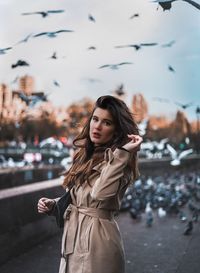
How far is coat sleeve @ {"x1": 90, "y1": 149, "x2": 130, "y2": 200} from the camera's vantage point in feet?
6.74

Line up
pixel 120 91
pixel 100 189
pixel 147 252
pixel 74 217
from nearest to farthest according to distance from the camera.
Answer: pixel 100 189 < pixel 74 217 < pixel 147 252 < pixel 120 91

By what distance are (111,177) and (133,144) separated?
0.18 m

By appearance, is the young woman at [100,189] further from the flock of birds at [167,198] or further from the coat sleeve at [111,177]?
the flock of birds at [167,198]

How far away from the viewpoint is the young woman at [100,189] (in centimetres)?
210

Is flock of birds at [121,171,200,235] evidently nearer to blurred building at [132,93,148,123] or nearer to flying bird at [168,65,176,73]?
blurred building at [132,93,148,123]

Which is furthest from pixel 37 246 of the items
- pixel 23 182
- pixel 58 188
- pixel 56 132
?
pixel 56 132

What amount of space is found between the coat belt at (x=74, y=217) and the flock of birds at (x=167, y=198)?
485cm

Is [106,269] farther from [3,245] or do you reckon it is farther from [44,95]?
[44,95]

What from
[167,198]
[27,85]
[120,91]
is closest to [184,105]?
[120,91]

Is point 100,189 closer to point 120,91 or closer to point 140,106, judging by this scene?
point 120,91

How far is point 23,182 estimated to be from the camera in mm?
11164

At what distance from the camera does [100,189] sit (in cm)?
205

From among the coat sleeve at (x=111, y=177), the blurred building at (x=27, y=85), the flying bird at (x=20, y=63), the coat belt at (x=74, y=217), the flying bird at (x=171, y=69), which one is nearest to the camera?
the coat sleeve at (x=111, y=177)

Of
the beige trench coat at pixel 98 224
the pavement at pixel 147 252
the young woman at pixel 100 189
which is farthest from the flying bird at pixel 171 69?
the beige trench coat at pixel 98 224
